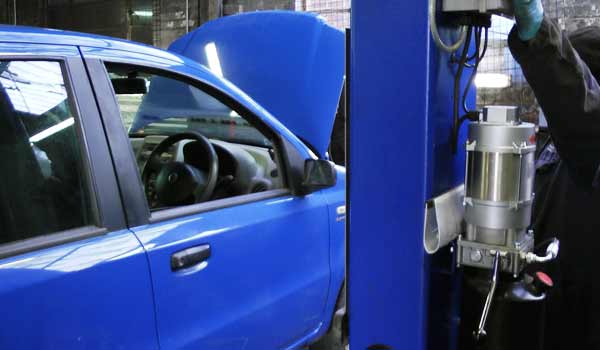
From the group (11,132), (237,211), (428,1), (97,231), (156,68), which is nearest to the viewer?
(428,1)

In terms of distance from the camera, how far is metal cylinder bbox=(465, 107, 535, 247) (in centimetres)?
121

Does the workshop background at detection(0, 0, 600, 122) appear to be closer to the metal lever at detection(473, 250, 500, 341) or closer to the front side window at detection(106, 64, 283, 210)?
the metal lever at detection(473, 250, 500, 341)

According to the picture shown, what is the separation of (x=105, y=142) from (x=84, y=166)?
0.11 m

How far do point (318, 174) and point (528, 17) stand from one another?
5.36 feet

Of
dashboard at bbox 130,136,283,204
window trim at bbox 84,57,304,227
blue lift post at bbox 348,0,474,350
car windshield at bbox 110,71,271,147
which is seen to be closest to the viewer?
blue lift post at bbox 348,0,474,350

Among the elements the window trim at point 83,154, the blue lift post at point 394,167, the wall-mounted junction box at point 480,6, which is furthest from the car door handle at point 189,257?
the wall-mounted junction box at point 480,6

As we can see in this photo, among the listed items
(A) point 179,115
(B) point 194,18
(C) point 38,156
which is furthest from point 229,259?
(B) point 194,18

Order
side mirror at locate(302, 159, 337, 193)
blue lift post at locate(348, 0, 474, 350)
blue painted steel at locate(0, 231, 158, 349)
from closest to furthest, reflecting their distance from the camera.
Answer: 1. blue lift post at locate(348, 0, 474, 350)
2. blue painted steel at locate(0, 231, 158, 349)
3. side mirror at locate(302, 159, 337, 193)

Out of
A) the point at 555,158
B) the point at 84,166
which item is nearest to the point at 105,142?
the point at 84,166

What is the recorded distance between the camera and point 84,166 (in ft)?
6.22

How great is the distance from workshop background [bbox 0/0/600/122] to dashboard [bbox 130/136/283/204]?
52.8 inches

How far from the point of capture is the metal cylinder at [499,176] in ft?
3.98

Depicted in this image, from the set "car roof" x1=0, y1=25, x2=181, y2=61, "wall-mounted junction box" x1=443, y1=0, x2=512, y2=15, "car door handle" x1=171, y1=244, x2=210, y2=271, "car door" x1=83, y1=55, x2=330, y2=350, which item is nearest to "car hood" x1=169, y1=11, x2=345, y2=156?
"car door" x1=83, y1=55, x2=330, y2=350

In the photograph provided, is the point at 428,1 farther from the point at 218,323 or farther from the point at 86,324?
the point at 218,323
